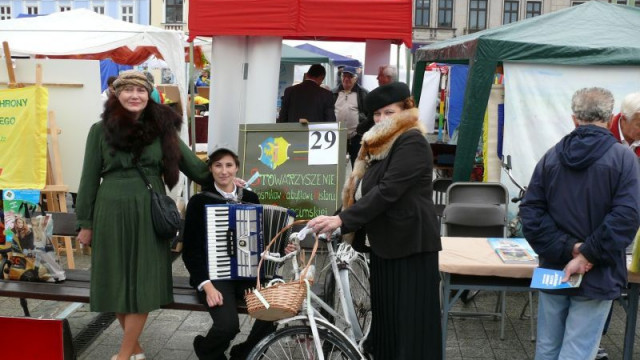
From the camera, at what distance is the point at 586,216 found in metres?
3.21

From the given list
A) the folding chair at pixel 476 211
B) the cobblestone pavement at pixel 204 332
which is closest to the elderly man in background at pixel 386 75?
the folding chair at pixel 476 211

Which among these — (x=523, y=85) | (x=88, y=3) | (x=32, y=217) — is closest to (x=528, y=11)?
(x=88, y=3)

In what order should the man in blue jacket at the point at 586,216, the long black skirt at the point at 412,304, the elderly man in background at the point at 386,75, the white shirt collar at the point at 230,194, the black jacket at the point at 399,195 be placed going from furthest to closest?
1. the elderly man in background at the point at 386,75
2. the white shirt collar at the point at 230,194
3. the long black skirt at the point at 412,304
4. the black jacket at the point at 399,195
5. the man in blue jacket at the point at 586,216

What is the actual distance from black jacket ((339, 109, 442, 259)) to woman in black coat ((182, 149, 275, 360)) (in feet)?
2.97

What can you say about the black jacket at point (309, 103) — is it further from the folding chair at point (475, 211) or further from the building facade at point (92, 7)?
the building facade at point (92, 7)

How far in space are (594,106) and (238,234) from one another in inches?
76.4

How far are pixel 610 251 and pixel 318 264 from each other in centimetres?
232

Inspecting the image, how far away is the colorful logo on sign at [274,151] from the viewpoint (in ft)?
18.1

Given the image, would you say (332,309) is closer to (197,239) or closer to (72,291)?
(197,239)

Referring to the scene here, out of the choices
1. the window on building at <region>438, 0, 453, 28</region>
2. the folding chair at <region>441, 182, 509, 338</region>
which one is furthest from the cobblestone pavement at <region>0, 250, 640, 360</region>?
the window on building at <region>438, 0, 453, 28</region>

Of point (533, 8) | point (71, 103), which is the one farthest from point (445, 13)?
point (71, 103)

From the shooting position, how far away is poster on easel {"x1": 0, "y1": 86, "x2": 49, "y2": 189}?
6418mm

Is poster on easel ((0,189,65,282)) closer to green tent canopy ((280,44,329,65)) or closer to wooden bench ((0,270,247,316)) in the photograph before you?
wooden bench ((0,270,247,316))

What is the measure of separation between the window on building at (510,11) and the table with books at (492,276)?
46284 millimetres
